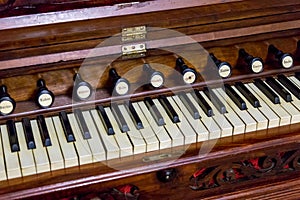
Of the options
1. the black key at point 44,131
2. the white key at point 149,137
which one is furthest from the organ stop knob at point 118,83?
the black key at point 44,131

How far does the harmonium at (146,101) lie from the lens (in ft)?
5.04

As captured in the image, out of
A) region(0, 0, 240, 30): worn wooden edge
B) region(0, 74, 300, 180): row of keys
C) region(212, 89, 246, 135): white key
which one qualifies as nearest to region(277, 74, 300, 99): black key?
region(0, 74, 300, 180): row of keys

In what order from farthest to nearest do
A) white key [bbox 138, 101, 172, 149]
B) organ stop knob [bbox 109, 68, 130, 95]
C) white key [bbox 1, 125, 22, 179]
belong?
organ stop knob [bbox 109, 68, 130, 95]
white key [bbox 138, 101, 172, 149]
white key [bbox 1, 125, 22, 179]

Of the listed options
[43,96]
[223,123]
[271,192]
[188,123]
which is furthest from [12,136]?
[271,192]

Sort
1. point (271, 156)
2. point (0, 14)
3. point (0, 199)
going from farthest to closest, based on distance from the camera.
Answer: point (271, 156) → point (0, 14) → point (0, 199)

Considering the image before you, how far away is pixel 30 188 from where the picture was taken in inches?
57.7

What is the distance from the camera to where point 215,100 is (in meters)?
1.75

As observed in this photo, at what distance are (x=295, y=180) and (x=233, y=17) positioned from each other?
56 cm

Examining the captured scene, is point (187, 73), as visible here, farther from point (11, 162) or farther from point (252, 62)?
point (11, 162)

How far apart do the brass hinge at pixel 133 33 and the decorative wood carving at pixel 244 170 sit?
1.43 ft

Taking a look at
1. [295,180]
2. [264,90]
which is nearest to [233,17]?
[264,90]

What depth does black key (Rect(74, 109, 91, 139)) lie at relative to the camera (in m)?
1.57

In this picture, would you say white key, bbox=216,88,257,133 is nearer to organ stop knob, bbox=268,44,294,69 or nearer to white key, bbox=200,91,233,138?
white key, bbox=200,91,233,138

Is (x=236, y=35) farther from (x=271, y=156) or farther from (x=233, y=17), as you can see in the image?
(x=271, y=156)
